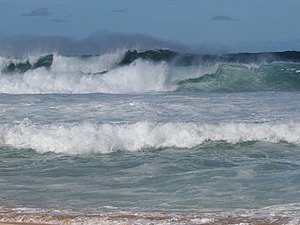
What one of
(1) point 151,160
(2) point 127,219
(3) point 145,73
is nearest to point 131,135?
(1) point 151,160

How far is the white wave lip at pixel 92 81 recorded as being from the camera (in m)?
16.6

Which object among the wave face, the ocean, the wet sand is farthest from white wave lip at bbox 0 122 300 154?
the wave face

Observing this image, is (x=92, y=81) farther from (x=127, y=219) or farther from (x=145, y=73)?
(x=127, y=219)

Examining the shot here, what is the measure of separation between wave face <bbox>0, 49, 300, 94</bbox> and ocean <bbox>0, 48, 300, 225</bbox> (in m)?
5.40

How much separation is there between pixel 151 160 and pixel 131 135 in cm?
138

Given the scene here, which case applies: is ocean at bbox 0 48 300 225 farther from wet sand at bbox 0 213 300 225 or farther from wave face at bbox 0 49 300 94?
wave face at bbox 0 49 300 94

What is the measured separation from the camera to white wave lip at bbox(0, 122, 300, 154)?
6791mm

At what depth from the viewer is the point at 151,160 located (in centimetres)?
589

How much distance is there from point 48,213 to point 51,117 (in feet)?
17.6

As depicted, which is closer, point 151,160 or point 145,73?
point 151,160

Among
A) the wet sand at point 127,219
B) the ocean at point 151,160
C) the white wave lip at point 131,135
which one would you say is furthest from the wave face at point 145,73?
the wet sand at point 127,219

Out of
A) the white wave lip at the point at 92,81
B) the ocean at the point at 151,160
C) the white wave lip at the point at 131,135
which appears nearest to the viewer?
the ocean at the point at 151,160

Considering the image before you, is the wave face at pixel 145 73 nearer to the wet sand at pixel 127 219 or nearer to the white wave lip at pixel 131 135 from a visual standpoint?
the white wave lip at pixel 131 135

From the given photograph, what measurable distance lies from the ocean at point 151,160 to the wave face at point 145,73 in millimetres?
5398
